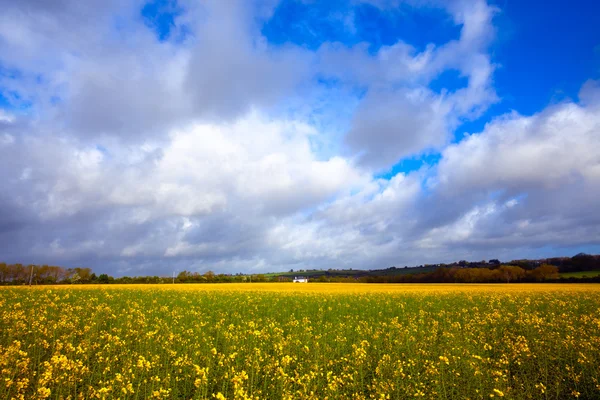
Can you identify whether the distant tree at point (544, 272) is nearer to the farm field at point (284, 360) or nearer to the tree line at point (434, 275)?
the tree line at point (434, 275)

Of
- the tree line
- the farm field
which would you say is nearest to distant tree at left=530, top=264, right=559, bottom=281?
the tree line

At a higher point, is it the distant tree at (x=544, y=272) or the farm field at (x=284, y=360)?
the farm field at (x=284, y=360)

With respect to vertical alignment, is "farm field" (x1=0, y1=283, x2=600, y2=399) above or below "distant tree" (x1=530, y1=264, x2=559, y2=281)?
above

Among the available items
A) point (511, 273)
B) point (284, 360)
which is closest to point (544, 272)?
point (511, 273)

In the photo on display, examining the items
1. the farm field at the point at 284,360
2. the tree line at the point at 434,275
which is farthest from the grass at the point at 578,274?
the farm field at the point at 284,360

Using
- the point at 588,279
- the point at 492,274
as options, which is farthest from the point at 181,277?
the point at 588,279

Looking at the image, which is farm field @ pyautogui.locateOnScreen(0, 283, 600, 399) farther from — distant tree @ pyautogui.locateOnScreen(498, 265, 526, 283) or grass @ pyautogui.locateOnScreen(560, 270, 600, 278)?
grass @ pyautogui.locateOnScreen(560, 270, 600, 278)

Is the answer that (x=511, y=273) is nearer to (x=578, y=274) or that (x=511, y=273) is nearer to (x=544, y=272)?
(x=544, y=272)

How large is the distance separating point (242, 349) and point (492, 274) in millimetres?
92267

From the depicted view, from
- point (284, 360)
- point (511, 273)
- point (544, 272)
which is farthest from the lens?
point (511, 273)

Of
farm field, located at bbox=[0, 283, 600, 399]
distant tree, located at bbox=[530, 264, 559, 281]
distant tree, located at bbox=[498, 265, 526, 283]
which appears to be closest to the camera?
farm field, located at bbox=[0, 283, 600, 399]

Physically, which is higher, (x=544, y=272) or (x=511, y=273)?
(x=544, y=272)

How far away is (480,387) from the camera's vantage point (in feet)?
24.4

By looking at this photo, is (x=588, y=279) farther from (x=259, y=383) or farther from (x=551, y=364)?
(x=259, y=383)
